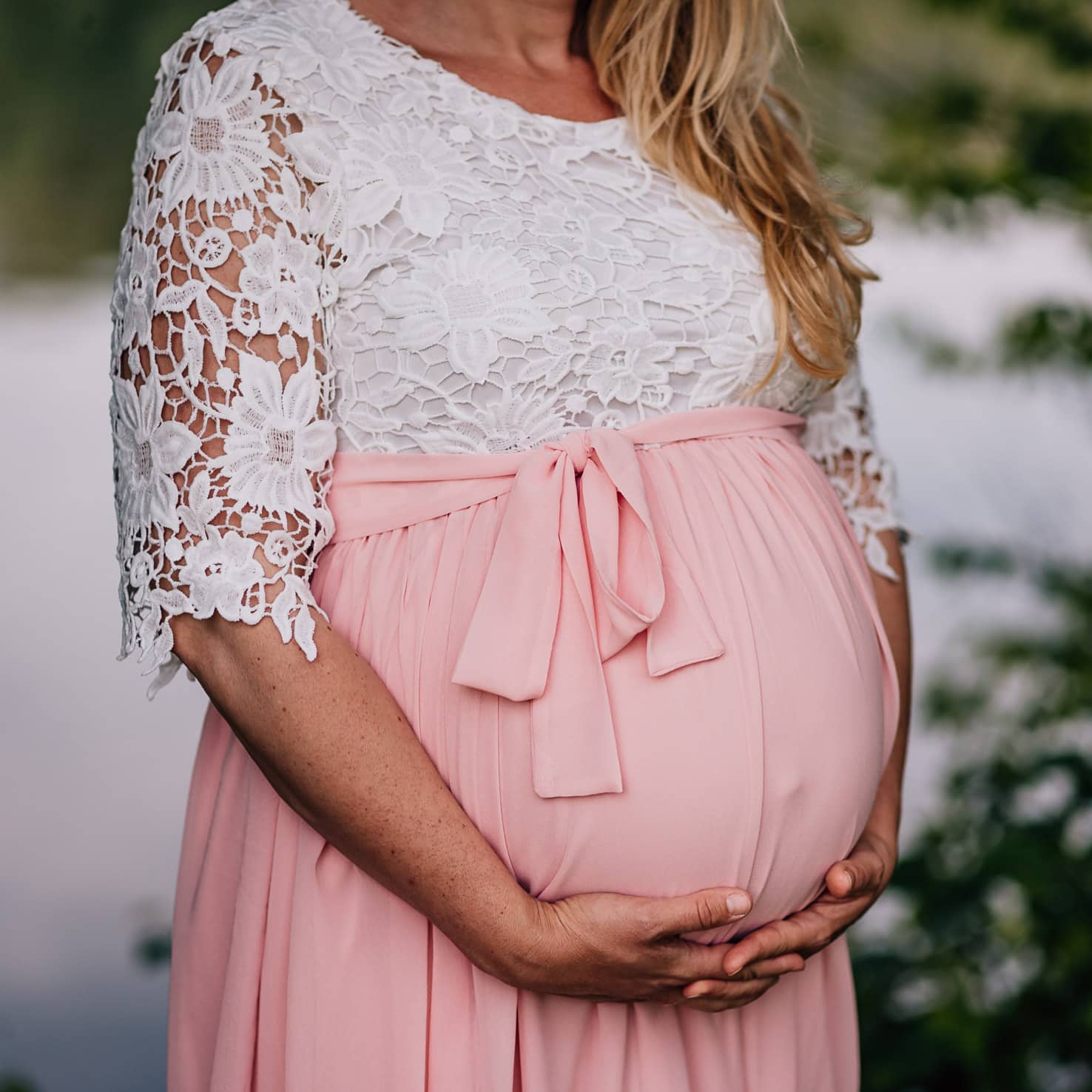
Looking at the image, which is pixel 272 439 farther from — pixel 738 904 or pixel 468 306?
pixel 738 904

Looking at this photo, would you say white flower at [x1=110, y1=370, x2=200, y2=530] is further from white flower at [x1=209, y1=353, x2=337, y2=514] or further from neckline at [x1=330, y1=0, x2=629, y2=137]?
neckline at [x1=330, y1=0, x2=629, y2=137]

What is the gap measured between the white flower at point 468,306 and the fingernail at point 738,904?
500 mm

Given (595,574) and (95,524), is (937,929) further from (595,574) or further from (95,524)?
(95,524)

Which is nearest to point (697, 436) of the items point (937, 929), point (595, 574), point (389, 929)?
point (595, 574)

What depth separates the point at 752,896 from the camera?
3.95 ft

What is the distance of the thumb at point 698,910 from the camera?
3.73 ft

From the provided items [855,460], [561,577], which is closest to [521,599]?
[561,577]

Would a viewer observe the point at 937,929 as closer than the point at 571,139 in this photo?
No

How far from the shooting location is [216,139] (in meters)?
1.12

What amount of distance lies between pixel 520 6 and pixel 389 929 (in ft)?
3.12

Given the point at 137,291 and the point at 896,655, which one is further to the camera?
the point at 896,655

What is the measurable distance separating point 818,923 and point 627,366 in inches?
21.6

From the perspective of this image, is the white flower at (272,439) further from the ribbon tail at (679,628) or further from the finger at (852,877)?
the finger at (852,877)

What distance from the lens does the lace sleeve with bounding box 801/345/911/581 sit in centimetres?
160
